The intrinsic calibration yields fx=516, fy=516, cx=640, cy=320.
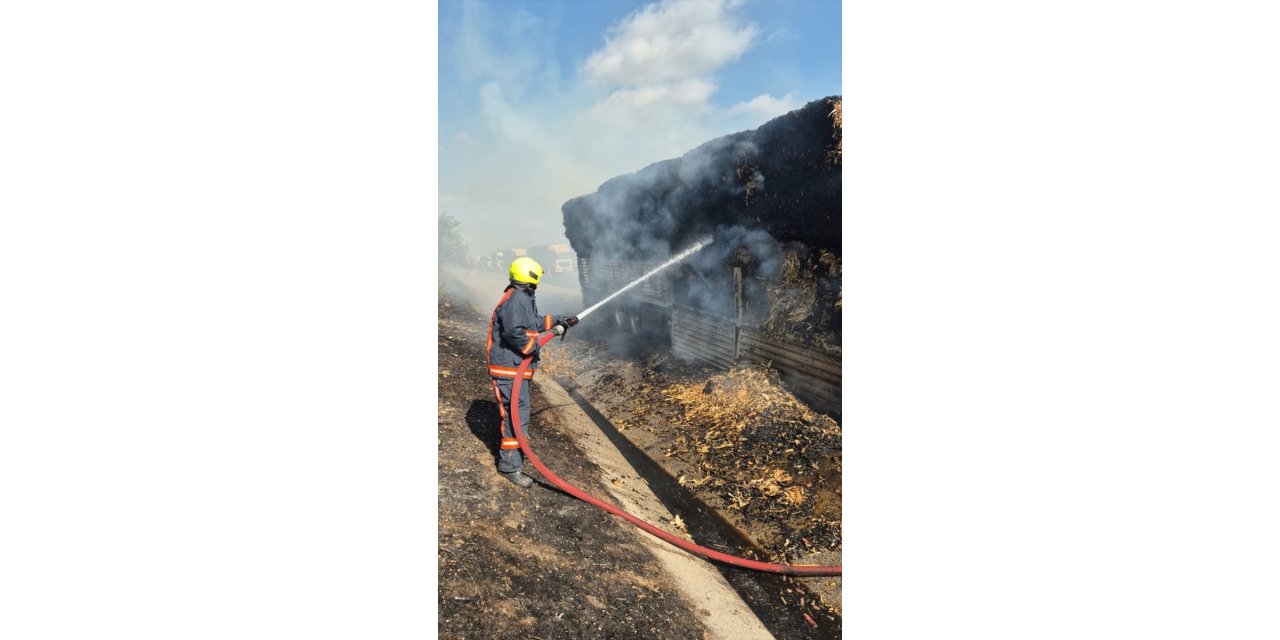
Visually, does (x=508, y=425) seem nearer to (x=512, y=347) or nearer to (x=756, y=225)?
(x=512, y=347)

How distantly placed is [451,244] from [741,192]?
516cm

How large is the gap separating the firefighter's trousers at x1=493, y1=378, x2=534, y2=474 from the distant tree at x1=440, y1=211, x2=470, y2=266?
373cm

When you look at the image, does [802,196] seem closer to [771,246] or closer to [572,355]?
[771,246]

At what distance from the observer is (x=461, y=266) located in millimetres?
10367

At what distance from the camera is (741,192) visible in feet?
29.9

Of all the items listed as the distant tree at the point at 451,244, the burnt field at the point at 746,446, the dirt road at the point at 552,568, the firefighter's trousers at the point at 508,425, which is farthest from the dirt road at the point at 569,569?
the distant tree at the point at 451,244

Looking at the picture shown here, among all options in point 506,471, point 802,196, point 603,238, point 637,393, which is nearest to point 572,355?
point 637,393

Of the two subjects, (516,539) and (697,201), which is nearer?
(516,539)

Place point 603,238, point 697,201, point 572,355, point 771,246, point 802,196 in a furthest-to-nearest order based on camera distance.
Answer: point 603,238
point 572,355
point 697,201
point 771,246
point 802,196

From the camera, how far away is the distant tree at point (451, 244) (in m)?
8.45

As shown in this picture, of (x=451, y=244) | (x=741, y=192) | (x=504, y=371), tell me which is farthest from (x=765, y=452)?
(x=451, y=244)

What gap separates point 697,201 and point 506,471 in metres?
7.34

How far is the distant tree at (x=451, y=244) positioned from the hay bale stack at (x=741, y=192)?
4.25 m

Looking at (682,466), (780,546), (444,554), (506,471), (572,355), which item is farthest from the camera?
(572,355)
